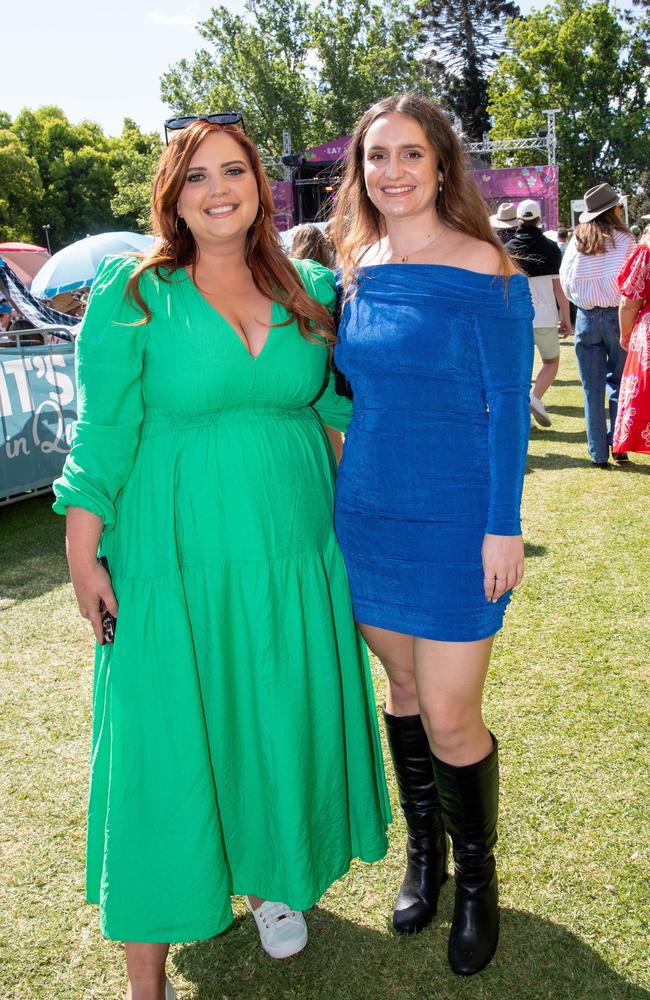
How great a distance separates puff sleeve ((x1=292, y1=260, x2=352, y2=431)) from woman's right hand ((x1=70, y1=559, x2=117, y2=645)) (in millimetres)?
688

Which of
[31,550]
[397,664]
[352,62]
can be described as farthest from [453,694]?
[352,62]

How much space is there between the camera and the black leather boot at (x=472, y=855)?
6.91ft

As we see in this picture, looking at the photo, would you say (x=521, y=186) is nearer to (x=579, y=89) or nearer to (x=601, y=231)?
(x=579, y=89)

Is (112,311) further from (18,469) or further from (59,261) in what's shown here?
(59,261)

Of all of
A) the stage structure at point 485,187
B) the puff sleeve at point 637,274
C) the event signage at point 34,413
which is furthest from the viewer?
the stage structure at point 485,187

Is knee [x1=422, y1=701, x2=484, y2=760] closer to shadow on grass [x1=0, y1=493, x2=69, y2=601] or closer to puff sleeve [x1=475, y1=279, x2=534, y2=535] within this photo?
puff sleeve [x1=475, y1=279, x2=534, y2=535]

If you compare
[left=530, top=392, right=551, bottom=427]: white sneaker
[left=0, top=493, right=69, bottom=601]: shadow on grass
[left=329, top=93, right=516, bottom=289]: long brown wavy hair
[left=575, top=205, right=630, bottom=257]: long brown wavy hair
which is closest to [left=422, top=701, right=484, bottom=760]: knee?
[left=329, top=93, right=516, bottom=289]: long brown wavy hair

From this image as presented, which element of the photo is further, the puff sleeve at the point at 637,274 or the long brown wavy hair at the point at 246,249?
the puff sleeve at the point at 637,274

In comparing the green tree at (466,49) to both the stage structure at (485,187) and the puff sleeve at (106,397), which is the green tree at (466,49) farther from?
the puff sleeve at (106,397)

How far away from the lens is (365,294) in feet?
6.60

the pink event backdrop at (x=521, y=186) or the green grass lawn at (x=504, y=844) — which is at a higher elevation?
the pink event backdrop at (x=521, y=186)

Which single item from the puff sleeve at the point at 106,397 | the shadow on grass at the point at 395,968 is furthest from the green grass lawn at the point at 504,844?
the puff sleeve at the point at 106,397

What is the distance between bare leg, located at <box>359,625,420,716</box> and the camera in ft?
7.06

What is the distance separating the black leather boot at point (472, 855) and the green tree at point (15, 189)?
4884 cm
